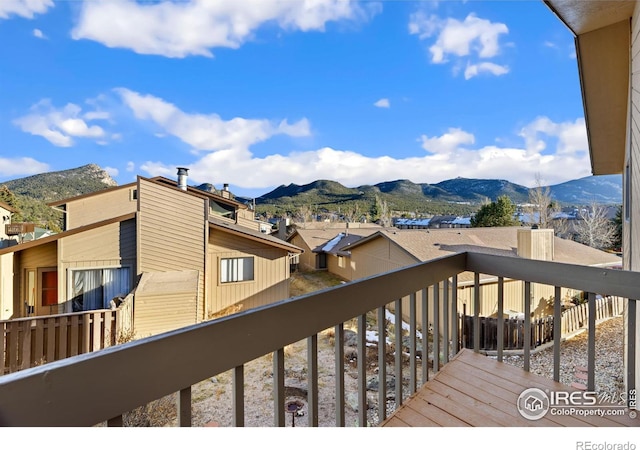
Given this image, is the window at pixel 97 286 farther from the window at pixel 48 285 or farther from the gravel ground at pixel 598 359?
the gravel ground at pixel 598 359

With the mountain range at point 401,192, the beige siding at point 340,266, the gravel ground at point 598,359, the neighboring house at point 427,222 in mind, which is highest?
the mountain range at point 401,192

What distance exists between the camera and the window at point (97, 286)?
655 centimetres

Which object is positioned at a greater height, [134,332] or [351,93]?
[351,93]

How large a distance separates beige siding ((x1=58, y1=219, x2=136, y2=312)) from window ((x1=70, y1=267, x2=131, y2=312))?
11 cm

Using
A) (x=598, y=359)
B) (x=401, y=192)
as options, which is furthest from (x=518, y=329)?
(x=401, y=192)

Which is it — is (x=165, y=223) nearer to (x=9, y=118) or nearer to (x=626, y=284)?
(x=9, y=118)

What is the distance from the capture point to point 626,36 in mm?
2467

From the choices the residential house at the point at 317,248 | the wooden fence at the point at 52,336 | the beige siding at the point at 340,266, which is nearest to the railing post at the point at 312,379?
the wooden fence at the point at 52,336

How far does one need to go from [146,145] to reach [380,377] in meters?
11.3

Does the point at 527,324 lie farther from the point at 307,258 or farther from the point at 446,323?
the point at 307,258

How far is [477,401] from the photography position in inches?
62.6

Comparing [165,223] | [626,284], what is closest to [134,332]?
[165,223]

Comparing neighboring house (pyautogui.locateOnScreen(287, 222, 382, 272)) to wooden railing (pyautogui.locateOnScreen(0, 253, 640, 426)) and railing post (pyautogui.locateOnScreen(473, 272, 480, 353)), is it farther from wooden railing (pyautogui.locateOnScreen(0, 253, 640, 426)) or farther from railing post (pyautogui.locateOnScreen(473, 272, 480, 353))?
wooden railing (pyautogui.locateOnScreen(0, 253, 640, 426))

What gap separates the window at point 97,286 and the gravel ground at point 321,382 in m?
3.86
